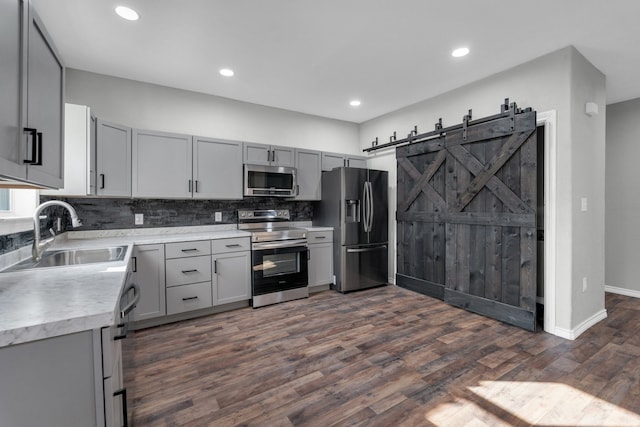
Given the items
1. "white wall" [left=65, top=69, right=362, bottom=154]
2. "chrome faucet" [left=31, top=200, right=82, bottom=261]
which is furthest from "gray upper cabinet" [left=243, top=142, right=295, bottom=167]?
"chrome faucet" [left=31, top=200, right=82, bottom=261]

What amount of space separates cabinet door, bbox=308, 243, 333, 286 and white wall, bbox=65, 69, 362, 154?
5.30ft

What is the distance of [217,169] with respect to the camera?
139 inches

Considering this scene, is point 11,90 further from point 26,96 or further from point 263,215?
point 263,215

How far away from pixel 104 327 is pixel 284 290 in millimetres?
2764

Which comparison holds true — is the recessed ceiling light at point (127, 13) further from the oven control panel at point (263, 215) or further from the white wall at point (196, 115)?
the oven control panel at point (263, 215)

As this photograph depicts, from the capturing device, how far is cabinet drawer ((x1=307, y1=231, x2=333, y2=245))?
3.99 m

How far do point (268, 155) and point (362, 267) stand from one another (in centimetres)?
203

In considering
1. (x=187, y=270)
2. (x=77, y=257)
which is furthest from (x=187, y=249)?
(x=77, y=257)

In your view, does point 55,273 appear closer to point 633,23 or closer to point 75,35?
point 75,35

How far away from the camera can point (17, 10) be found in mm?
1035

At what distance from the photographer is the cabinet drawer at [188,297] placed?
3008mm

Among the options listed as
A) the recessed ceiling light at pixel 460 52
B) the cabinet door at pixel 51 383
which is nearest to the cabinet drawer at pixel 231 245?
the cabinet door at pixel 51 383

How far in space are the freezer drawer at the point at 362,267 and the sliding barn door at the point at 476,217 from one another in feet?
1.07

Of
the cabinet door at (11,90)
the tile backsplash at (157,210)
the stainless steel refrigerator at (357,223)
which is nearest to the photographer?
the cabinet door at (11,90)
